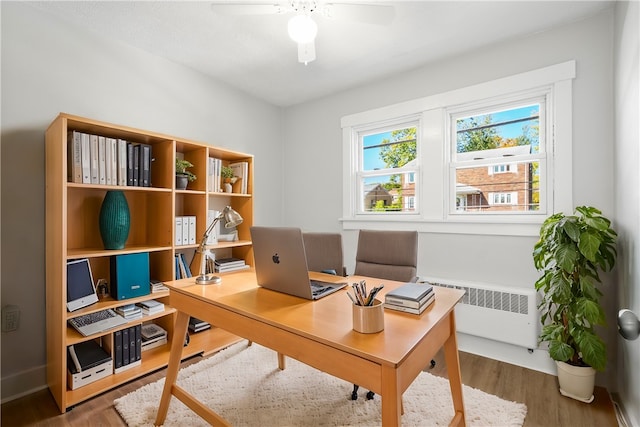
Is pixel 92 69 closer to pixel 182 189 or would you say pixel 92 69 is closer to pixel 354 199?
pixel 182 189

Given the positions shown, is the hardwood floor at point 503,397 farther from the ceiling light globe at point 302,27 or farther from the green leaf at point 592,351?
the ceiling light globe at point 302,27

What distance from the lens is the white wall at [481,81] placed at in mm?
2094

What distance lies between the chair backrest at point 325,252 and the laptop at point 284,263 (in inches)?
35.4

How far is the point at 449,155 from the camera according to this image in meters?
2.78

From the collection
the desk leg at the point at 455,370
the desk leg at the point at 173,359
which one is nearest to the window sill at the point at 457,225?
the desk leg at the point at 455,370

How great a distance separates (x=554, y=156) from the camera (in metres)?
2.27

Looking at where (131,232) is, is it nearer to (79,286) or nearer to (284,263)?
(79,286)

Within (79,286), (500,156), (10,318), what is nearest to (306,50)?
(500,156)

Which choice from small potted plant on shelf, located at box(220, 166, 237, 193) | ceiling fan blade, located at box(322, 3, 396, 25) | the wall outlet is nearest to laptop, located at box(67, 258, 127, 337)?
the wall outlet

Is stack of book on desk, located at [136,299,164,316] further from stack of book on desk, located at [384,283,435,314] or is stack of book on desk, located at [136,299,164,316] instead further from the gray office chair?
stack of book on desk, located at [384,283,435,314]

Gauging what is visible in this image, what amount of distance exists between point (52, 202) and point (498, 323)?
3.31 metres

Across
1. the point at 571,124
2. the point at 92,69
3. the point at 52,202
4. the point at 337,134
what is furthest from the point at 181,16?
the point at 571,124

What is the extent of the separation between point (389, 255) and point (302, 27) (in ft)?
5.38

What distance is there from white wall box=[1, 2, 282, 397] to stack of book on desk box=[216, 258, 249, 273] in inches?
47.7
